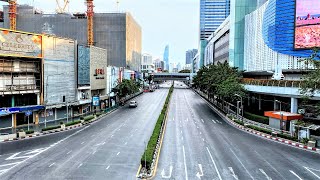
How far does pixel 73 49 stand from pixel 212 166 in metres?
46.9

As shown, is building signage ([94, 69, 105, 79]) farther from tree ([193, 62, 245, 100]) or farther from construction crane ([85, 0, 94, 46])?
construction crane ([85, 0, 94, 46])

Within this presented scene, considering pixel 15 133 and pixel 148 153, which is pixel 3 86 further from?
pixel 148 153

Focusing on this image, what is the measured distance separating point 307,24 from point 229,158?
43.5 meters

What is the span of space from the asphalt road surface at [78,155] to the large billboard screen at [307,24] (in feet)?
126

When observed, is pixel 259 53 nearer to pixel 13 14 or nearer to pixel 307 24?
pixel 307 24

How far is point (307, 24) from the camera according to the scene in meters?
64.4

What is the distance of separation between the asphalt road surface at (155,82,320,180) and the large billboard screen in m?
28.1

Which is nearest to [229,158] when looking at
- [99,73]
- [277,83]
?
[277,83]

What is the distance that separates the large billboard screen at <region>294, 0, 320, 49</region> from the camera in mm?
63000

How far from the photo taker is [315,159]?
1352 inches

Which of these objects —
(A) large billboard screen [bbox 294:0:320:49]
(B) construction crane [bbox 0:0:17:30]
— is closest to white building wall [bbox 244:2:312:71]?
(A) large billboard screen [bbox 294:0:320:49]

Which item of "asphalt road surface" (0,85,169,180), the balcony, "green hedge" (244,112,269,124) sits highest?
the balcony

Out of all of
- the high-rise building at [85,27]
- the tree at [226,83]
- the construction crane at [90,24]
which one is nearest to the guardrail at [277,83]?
the tree at [226,83]

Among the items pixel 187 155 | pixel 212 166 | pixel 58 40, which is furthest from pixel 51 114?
pixel 212 166
